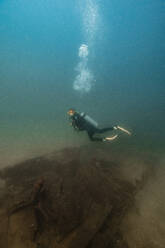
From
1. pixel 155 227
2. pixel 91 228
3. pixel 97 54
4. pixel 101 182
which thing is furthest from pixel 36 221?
pixel 97 54

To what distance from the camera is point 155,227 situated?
526cm

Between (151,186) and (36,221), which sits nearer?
(36,221)

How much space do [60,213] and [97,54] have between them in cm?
19916

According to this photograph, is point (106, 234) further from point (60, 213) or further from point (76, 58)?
point (76, 58)

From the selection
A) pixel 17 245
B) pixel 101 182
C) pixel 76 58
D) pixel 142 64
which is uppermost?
pixel 76 58

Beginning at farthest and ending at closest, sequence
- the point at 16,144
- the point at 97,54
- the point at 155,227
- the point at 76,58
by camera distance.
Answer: the point at 97,54
the point at 76,58
the point at 16,144
the point at 155,227

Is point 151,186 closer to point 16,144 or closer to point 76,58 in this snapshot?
point 16,144

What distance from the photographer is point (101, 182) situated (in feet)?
19.7

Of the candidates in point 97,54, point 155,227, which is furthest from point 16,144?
point 97,54

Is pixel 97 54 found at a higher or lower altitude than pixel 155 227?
higher

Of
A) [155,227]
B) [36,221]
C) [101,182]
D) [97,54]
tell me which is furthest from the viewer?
[97,54]

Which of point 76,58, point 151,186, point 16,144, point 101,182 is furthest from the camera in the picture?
point 76,58

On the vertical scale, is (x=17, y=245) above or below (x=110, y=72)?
below

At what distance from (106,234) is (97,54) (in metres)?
199
